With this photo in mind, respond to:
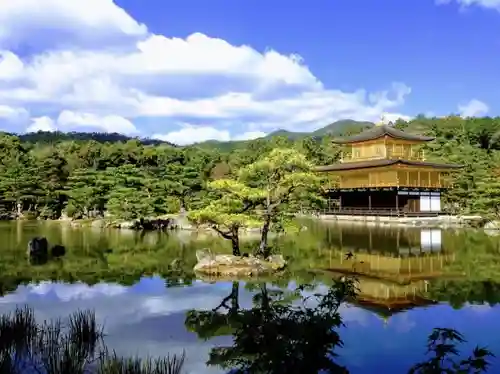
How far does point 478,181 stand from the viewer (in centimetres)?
3950

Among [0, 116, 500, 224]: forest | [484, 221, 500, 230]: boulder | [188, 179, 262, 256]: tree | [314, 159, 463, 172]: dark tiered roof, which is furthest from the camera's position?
[314, 159, 463, 172]: dark tiered roof

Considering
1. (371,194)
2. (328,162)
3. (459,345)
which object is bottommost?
(459,345)

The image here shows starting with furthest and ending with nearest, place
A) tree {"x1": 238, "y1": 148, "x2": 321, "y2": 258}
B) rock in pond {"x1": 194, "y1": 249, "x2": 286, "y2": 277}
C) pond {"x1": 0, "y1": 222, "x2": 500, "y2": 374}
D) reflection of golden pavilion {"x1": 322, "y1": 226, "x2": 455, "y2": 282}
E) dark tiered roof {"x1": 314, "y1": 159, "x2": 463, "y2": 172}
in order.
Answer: dark tiered roof {"x1": 314, "y1": 159, "x2": 463, "y2": 172}, tree {"x1": 238, "y1": 148, "x2": 321, "y2": 258}, reflection of golden pavilion {"x1": 322, "y1": 226, "x2": 455, "y2": 282}, rock in pond {"x1": 194, "y1": 249, "x2": 286, "y2": 277}, pond {"x1": 0, "y1": 222, "x2": 500, "y2": 374}

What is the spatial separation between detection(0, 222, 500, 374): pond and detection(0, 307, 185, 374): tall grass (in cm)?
54

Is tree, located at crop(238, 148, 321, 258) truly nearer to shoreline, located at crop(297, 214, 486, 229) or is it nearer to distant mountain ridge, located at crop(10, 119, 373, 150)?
shoreline, located at crop(297, 214, 486, 229)

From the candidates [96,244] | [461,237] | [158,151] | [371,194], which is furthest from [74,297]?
[158,151]

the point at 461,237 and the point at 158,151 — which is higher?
the point at 158,151

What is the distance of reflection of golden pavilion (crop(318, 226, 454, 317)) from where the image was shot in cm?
1266

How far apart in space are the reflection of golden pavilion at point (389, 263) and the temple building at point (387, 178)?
32.7ft

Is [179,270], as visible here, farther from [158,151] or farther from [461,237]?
[158,151]

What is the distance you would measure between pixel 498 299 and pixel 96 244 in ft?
56.6

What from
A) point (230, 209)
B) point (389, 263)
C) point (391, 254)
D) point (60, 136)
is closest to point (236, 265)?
point (230, 209)

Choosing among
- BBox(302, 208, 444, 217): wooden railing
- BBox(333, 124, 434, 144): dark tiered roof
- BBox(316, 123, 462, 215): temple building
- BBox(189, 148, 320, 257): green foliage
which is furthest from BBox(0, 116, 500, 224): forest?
BBox(189, 148, 320, 257): green foliage

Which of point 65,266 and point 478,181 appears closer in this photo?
point 65,266
